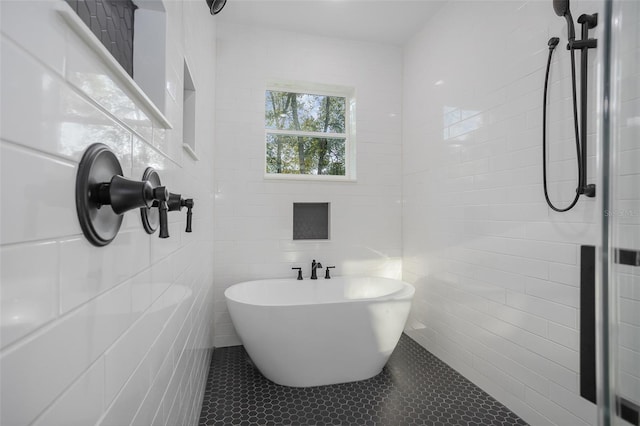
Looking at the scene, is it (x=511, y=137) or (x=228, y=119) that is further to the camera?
(x=228, y=119)

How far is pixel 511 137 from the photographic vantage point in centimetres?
207

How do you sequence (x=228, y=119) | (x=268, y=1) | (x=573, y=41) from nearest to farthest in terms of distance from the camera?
(x=573, y=41) < (x=268, y=1) < (x=228, y=119)

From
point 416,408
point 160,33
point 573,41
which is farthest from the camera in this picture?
point 416,408

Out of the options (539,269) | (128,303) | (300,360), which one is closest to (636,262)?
(128,303)

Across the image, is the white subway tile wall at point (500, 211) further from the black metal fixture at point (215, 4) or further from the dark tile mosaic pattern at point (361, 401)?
the black metal fixture at point (215, 4)

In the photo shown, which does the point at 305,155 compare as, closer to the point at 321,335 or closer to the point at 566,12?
the point at 321,335

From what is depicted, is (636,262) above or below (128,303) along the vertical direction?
above

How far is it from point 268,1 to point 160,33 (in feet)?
6.91

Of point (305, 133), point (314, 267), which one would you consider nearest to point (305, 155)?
point (305, 133)

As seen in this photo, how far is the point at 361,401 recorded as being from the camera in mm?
2111

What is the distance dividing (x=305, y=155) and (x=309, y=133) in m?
0.24

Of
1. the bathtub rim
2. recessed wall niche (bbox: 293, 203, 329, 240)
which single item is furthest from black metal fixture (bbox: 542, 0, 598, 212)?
recessed wall niche (bbox: 293, 203, 329, 240)

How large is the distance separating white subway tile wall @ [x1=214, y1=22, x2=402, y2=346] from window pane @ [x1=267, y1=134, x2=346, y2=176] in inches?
8.6

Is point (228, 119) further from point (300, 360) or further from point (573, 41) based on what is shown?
point (573, 41)
